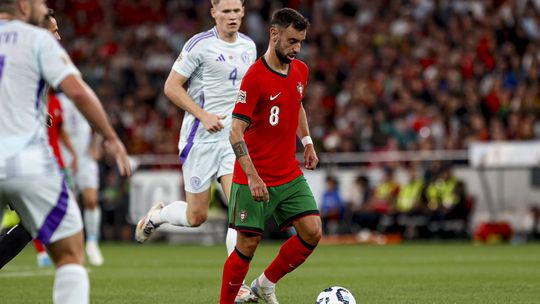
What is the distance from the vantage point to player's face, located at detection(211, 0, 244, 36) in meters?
9.57

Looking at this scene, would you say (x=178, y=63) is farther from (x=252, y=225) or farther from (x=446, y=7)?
(x=446, y=7)

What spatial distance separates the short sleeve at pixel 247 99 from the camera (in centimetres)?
783

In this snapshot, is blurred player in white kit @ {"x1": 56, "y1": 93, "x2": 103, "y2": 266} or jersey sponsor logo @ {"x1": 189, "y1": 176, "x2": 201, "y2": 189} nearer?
jersey sponsor logo @ {"x1": 189, "y1": 176, "x2": 201, "y2": 189}

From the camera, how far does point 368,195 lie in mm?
21672

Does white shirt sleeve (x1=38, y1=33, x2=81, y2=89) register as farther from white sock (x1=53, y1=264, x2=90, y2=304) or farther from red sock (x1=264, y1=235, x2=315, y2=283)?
red sock (x1=264, y1=235, x2=315, y2=283)

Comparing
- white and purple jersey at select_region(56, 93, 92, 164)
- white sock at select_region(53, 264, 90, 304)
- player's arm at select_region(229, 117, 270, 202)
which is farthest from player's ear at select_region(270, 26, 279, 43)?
white and purple jersey at select_region(56, 93, 92, 164)

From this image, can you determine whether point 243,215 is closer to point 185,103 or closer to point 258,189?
point 258,189

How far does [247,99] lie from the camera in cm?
786

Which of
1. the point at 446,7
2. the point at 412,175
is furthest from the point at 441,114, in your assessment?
the point at 446,7

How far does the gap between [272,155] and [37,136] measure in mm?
2742

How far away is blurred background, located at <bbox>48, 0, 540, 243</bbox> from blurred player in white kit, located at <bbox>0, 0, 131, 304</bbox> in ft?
50.8

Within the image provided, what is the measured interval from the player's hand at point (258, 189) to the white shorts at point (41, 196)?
209 cm

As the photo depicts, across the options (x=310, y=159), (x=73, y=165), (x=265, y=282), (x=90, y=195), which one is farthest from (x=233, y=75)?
(x=90, y=195)

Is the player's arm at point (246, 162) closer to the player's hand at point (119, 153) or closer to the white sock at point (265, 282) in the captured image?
the white sock at point (265, 282)
